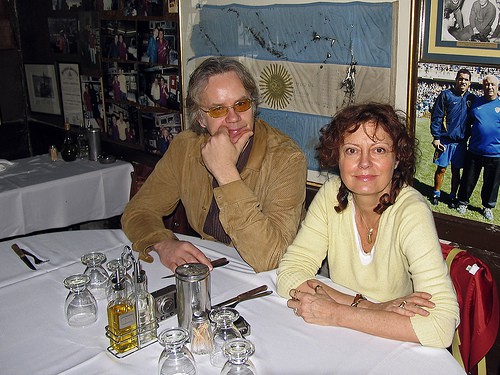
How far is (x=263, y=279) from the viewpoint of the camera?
1829 mm

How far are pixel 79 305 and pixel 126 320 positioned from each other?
9.2 inches

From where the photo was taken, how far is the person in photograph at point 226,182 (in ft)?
6.34

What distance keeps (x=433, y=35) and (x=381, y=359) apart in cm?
155

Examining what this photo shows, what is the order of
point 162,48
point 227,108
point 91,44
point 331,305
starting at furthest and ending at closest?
Result: point 91,44 → point 162,48 → point 227,108 → point 331,305

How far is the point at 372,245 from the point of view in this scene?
1.85 meters

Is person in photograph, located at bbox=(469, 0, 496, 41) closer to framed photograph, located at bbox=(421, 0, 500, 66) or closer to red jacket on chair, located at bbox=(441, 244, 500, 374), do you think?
framed photograph, located at bbox=(421, 0, 500, 66)

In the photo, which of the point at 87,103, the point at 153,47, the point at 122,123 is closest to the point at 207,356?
the point at 153,47

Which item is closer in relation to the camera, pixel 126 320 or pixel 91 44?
pixel 126 320

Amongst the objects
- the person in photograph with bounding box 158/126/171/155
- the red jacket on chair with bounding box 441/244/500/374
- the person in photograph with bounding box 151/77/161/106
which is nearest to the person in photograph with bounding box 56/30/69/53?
the person in photograph with bounding box 151/77/161/106

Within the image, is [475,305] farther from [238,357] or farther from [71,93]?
[71,93]

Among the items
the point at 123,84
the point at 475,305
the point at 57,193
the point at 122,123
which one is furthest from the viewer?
the point at 122,123

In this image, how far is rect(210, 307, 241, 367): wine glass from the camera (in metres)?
1.34

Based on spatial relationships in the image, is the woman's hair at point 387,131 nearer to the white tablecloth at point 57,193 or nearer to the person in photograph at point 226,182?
the person in photograph at point 226,182

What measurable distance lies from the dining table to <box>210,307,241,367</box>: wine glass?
27 millimetres
